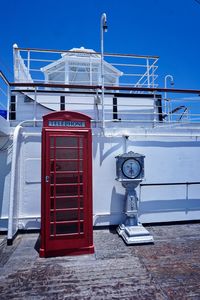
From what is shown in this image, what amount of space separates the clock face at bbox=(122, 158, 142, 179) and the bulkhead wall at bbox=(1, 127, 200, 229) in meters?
0.52

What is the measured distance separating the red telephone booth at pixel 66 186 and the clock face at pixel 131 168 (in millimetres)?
1047

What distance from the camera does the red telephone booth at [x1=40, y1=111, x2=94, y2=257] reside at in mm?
3826

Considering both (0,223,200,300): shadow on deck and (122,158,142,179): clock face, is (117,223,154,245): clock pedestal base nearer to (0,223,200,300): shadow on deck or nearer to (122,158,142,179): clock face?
(0,223,200,300): shadow on deck

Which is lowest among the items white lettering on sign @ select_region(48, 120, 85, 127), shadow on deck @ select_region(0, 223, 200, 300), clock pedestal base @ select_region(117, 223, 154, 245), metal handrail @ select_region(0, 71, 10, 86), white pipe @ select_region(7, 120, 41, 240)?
shadow on deck @ select_region(0, 223, 200, 300)

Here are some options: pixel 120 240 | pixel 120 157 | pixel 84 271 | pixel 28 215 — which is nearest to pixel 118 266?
pixel 84 271

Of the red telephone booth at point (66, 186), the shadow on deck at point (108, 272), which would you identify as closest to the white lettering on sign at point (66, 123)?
the red telephone booth at point (66, 186)

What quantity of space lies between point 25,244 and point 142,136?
363 centimetres

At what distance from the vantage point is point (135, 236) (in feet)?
14.3

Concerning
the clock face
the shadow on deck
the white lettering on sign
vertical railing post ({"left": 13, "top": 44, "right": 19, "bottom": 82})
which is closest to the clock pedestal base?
the shadow on deck

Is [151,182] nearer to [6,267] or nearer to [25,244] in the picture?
[25,244]

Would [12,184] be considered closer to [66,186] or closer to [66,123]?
[66,186]

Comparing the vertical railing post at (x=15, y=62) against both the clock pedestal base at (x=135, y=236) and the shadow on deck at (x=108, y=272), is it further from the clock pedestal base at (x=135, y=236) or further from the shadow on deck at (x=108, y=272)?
the clock pedestal base at (x=135, y=236)

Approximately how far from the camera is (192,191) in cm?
552

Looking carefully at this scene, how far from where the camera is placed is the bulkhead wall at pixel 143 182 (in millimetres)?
4914
